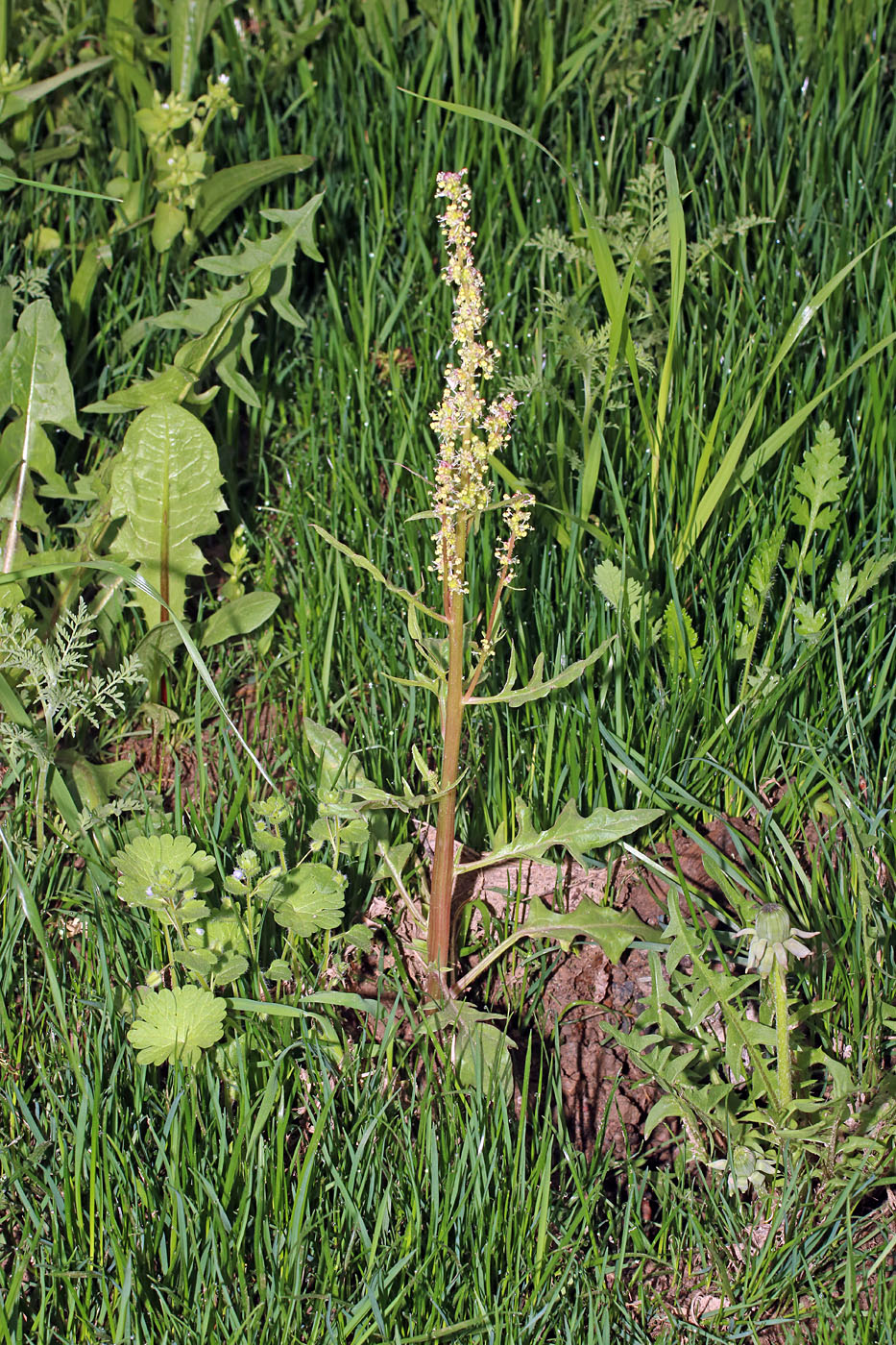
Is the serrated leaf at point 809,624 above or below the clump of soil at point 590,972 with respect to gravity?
above

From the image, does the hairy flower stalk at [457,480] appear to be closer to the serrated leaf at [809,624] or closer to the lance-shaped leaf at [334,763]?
the lance-shaped leaf at [334,763]

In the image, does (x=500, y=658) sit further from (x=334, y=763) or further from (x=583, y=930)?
(x=583, y=930)

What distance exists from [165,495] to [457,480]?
94cm

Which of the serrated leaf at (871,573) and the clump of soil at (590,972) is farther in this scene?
the serrated leaf at (871,573)

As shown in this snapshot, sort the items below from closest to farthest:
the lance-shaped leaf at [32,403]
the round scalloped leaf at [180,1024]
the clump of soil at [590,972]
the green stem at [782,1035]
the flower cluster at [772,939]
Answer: the flower cluster at [772,939]
the green stem at [782,1035]
the round scalloped leaf at [180,1024]
the clump of soil at [590,972]
the lance-shaped leaf at [32,403]

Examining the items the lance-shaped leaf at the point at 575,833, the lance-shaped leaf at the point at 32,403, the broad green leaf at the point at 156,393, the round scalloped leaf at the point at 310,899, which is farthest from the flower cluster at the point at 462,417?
the lance-shaped leaf at the point at 32,403

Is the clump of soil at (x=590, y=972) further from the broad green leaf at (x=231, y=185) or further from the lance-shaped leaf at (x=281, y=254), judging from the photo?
the broad green leaf at (x=231, y=185)

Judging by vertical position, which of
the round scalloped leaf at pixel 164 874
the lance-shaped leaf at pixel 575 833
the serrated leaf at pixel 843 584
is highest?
the serrated leaf at pixel 843 584

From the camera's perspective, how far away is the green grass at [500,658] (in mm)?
1679

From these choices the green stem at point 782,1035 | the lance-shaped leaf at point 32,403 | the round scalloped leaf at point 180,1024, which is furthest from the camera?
the lance-shaped leaf at point 32,403

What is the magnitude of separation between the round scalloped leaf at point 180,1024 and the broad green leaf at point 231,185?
1946 mm

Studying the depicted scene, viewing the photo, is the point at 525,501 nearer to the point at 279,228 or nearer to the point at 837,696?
the point at 837,696

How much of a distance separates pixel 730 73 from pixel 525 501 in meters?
2.57

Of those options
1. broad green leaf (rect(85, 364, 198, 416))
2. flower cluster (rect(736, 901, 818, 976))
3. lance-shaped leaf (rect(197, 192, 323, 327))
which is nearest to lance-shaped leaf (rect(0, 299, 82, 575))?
broad green leaf (rect(85, 364, 198, 416))
